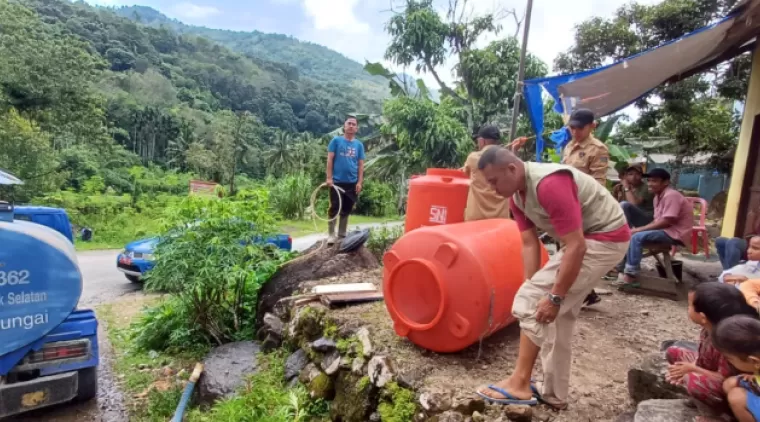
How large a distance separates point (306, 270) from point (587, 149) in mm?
3082

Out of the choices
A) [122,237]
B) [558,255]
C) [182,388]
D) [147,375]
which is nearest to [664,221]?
[558,255]

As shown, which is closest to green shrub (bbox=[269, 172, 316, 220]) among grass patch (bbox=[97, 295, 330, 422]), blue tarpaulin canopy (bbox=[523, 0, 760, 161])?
grass patch (bbox=[97, 295, 330, 422])

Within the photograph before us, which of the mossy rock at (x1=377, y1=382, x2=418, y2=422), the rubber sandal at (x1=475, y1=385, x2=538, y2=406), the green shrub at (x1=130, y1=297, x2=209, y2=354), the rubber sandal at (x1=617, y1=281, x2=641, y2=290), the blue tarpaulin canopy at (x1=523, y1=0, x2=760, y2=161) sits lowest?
the green shrub at (x1=130, y1=297, x2=209, y2=354)

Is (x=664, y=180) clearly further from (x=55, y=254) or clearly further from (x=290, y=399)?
(x=55, y=254)

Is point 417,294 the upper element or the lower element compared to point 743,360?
lower

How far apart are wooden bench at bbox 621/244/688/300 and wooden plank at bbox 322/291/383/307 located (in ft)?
8.85

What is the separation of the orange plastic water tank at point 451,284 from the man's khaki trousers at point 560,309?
1.27 ft

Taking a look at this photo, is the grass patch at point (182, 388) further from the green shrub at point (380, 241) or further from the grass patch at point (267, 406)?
the green shrub at point (380, 241)

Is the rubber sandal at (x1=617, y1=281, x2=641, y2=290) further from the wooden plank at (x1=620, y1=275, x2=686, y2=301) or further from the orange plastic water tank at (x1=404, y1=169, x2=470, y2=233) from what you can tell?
the orange plastic water tank at (x1=404, y1=169, x2=470, y2=233)

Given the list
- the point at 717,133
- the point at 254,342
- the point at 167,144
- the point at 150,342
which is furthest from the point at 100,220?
the point at 167,144

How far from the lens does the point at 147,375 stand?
4.60 metres

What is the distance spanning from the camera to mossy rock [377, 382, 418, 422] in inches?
99.3

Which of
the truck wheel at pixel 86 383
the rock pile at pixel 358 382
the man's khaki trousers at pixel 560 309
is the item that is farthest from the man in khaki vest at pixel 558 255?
the truck wheel at pixel 86 383

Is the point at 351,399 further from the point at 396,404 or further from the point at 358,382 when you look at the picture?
the point at 396,404
